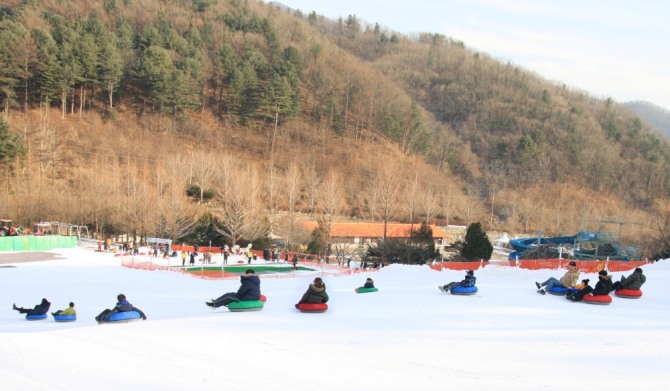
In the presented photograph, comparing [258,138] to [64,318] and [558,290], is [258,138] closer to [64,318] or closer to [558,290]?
[64,318]

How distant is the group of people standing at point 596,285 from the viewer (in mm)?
13961

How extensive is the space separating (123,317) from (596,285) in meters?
11.0

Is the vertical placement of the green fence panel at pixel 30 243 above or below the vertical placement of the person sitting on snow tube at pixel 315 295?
below

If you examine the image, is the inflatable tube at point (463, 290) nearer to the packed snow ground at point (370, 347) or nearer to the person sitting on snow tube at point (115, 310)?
the packed snow ground at point (370, 347)

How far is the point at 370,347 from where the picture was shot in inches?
350

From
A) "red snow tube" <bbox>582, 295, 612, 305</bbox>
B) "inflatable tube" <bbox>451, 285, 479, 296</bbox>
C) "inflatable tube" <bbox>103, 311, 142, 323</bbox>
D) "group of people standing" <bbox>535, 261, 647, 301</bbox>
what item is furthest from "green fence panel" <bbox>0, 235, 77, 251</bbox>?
"red snow tube" <bbox>582, 295, 612, 305</bbox>

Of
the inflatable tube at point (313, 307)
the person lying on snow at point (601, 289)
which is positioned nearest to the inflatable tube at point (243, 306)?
the inflatable tube at point (313, 307)

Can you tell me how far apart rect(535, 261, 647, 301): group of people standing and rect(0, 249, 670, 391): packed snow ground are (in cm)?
43

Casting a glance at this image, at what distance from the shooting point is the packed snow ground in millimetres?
7102

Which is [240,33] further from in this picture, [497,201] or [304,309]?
[304,309]

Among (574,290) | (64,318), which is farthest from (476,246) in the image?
(64,318)

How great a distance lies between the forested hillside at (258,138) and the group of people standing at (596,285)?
27.2 meters

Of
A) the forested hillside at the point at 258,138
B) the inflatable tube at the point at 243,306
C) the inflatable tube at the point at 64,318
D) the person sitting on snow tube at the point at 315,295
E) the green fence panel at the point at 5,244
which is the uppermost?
the forested hillside at the point at 258,138

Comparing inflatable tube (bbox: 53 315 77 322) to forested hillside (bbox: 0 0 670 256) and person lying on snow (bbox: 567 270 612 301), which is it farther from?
forested hillside (bbox: 0 0 670 256)
